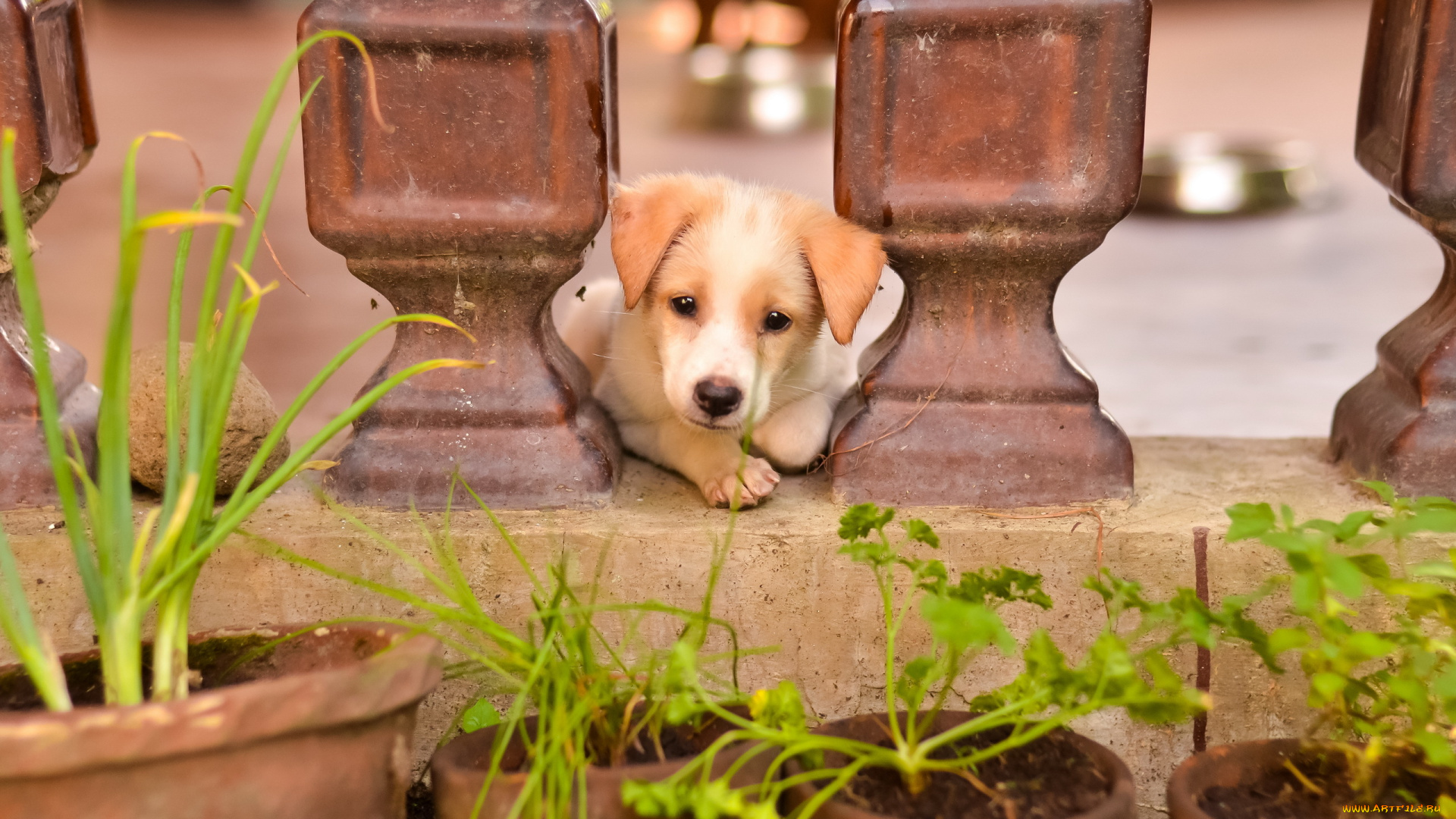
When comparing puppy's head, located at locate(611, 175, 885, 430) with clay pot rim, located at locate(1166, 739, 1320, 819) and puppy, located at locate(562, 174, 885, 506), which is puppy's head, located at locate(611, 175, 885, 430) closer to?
puppy, located at locate(562, 174, 885, 506)

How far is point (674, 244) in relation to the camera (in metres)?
2.26

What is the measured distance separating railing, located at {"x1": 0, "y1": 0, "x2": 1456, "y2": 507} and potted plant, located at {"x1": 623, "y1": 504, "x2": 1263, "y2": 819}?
0.54 m

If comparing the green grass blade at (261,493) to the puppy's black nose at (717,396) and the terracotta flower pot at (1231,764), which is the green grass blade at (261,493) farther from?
the terracotta flower pot at (1231,764)

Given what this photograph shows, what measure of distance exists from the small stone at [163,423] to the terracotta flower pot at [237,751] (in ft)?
2.60

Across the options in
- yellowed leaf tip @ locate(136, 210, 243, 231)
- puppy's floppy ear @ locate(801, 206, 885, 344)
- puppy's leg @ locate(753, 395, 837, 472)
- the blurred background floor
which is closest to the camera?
yellowed leaf tip @ locate(136, 210, 243, 231)

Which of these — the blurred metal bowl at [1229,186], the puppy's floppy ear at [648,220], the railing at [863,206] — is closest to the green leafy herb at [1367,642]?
the railing at [863,206]

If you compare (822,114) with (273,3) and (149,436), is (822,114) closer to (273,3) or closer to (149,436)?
(149,436)

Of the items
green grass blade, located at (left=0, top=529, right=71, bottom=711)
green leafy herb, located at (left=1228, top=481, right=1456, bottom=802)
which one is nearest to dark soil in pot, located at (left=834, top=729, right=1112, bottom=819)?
green leafy herb, located at (left=1228, top=481, right=1456, bottom=802)

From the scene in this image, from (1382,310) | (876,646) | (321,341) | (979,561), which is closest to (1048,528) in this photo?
(979,561)

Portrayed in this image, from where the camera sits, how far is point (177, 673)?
1542 millimetres

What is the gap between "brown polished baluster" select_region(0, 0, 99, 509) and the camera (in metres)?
1.98

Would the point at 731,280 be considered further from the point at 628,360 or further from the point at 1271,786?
the point at 1271,786

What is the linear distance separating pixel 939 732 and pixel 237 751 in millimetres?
858

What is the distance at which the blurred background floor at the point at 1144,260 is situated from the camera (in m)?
4.41
